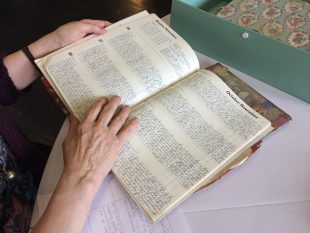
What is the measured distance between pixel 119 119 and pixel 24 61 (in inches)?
12.8

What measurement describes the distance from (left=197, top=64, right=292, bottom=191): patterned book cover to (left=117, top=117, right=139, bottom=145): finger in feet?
0.68

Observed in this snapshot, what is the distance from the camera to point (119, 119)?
0.65m

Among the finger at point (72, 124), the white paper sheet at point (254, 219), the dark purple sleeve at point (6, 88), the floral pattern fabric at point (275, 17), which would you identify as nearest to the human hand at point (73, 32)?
the dark purple sleeve at point (6, 88)

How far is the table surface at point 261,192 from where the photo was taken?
58cm

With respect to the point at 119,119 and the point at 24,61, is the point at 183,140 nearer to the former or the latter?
the point at 119,119

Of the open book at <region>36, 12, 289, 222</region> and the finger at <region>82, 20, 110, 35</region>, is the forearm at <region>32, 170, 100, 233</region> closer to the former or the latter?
the open book at <region>36, 12, 289, 222</region>

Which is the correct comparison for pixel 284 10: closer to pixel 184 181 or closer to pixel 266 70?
pixel 266 70

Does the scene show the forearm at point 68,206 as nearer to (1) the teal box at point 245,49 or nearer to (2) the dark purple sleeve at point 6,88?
(2) the dark purple sleeve at point 6,88

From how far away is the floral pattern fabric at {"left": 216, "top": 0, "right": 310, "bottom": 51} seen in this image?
839mm

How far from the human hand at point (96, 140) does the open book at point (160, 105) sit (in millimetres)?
22

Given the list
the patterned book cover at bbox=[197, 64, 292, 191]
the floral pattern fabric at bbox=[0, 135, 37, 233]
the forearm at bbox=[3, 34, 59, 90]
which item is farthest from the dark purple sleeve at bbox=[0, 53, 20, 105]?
the patterned book cover at bbox=[197, 64, 292, 191]

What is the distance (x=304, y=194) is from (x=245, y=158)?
4.9 inches

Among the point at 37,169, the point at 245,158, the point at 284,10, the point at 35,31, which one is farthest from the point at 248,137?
the point at 35,31

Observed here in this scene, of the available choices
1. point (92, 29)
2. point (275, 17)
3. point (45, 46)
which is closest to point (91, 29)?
point (92, 29)
